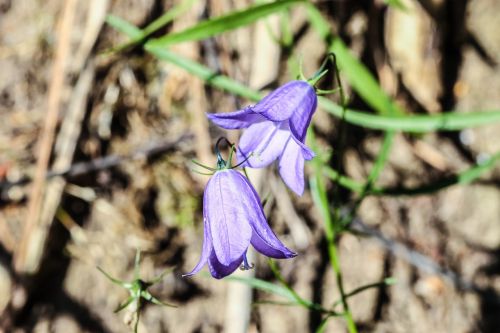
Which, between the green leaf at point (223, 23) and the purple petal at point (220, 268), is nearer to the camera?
the purple petal at point (220, 268)

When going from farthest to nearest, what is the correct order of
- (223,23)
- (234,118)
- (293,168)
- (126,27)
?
(126,27) < (223,23) < (293,168) < (234,118)

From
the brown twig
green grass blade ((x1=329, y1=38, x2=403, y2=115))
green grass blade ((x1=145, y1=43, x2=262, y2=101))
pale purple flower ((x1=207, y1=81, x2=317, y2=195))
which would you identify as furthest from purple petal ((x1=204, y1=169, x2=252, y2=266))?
the brown twig

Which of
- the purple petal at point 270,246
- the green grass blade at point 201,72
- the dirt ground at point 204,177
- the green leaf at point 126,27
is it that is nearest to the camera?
the purple petal at point 270,246

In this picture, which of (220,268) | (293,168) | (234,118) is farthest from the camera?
(293,168)

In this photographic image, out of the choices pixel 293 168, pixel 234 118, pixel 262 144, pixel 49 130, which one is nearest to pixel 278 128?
pixel 262 144

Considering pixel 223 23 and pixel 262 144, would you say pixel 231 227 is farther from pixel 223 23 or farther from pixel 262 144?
pixel 223 23

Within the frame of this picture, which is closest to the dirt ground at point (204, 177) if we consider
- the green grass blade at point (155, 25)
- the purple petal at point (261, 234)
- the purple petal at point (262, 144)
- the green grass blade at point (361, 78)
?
the green grass blade at point (155, 25)

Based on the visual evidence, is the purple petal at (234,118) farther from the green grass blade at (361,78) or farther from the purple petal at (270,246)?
the green grass blade at (361,78)
